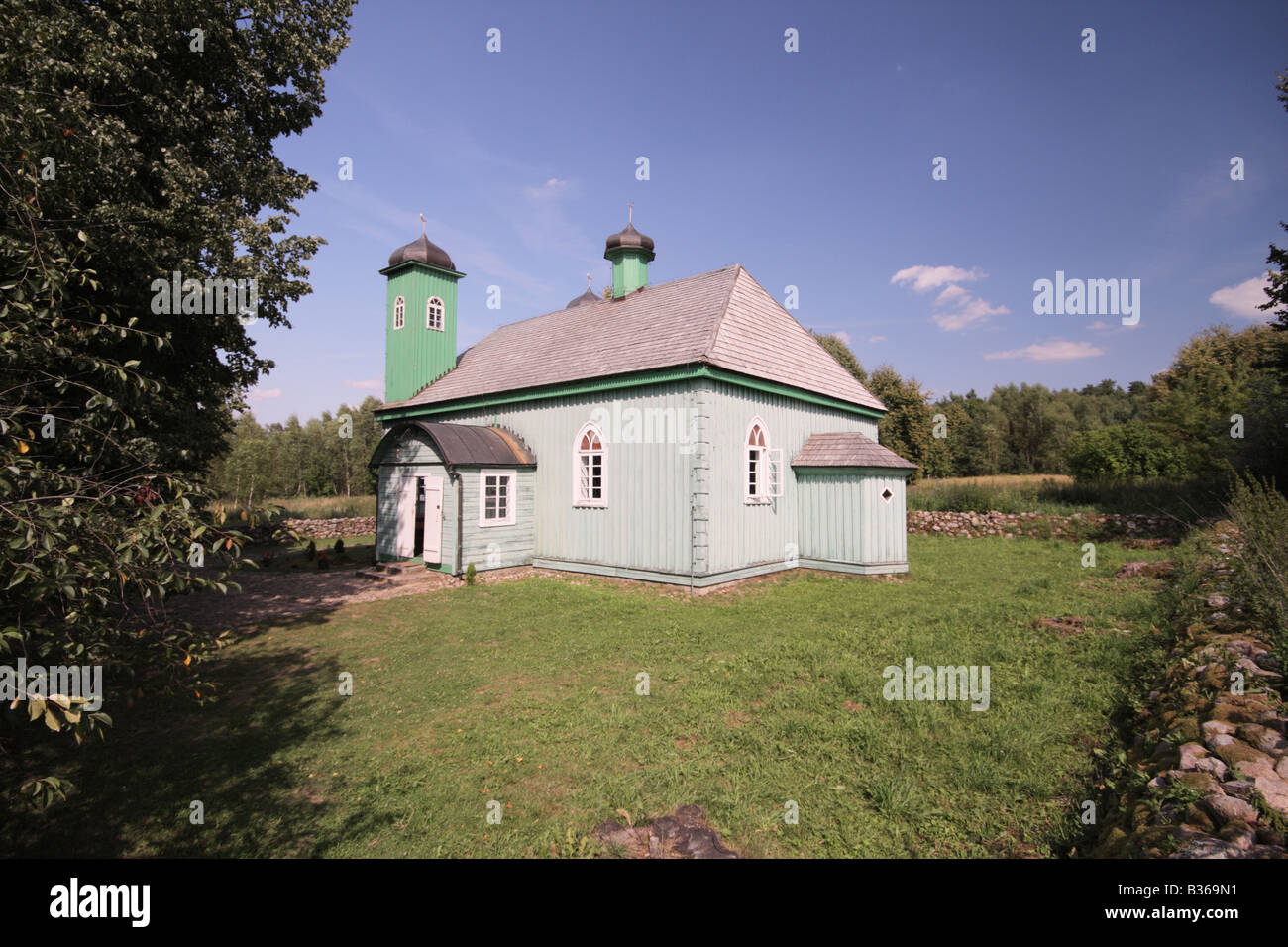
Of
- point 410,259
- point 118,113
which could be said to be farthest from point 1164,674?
point 410,259

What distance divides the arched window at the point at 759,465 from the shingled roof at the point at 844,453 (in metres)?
1.17

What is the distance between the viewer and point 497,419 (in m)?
16.9

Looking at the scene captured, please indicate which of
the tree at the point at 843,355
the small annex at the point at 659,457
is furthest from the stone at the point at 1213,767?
the tree at the point at 843,355

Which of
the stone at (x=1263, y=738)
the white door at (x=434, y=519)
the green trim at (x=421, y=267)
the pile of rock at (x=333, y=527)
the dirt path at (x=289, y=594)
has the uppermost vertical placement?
the green trim at (x=421, y=267)

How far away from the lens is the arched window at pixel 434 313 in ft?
65.6

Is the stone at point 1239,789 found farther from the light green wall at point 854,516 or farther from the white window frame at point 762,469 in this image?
the light green wall at point 854,516

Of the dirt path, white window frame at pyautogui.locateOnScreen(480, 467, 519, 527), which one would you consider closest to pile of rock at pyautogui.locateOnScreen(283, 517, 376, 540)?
the dirt path

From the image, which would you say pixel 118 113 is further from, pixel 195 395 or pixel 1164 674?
pixel 1164 674

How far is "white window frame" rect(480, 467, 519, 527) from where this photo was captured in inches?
571

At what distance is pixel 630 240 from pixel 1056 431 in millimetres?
56077

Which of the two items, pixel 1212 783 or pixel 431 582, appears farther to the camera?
pixel 431 582

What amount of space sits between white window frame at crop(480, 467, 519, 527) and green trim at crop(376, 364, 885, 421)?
2.40 m

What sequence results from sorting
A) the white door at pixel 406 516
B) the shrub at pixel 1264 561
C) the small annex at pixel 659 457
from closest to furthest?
the shrub at pixel 1264 561
the small annex at pixel 659 457
the white door at pixel 406 516
